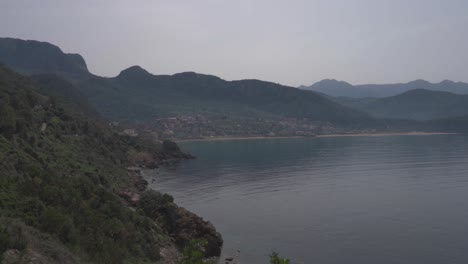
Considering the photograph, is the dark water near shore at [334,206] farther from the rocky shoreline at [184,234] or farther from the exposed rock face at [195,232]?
the rocky shoreline at [184,234]

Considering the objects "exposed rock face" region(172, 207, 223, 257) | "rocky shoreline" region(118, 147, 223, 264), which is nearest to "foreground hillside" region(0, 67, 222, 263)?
"exposed rock face" region(172, 207, 223, 257)

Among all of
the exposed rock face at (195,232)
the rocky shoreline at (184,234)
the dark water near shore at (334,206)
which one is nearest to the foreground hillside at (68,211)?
the exposed rock face at (195,232)

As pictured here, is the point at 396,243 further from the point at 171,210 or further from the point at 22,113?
the point at 22,113

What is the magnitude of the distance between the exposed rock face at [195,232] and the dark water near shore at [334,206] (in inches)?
77.7

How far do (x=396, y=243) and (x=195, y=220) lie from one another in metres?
23.2

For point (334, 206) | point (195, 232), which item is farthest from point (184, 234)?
point (334, 206)

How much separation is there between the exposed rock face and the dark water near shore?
1.97 m

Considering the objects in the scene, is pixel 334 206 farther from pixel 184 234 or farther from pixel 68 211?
pixel 68 211

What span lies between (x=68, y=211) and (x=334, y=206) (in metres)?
44.5

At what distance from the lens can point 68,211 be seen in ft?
109

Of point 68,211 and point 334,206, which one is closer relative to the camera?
point 68,211

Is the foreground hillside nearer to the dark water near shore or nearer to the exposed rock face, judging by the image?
the exposed rock face

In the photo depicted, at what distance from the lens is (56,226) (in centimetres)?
2844

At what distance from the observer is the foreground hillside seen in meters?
25.1
